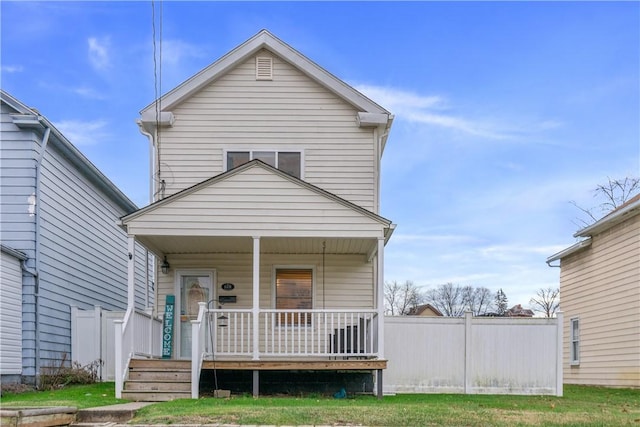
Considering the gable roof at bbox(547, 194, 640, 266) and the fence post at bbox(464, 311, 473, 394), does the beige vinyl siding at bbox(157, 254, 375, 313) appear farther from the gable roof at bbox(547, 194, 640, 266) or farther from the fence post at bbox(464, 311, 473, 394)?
the gable roof at bbox(547, 194, 640, 266)

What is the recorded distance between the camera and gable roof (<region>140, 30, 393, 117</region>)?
14.4 meters

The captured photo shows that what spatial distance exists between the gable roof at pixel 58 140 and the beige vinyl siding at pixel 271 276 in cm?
347

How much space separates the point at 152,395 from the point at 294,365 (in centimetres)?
245

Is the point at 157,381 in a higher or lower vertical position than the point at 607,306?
lower

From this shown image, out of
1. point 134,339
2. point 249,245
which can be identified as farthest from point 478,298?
point 134,339

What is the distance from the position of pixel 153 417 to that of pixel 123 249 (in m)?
13.0

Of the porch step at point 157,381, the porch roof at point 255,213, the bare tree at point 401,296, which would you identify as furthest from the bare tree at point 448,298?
the porch step at point 157,381

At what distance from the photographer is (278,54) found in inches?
580

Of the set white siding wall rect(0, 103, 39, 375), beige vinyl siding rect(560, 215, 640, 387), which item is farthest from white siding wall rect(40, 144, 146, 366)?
beige vinyl siding rect(560, 215, 640, 387)

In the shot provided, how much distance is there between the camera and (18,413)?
7.09 metres

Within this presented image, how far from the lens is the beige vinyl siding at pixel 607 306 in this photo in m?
15.5

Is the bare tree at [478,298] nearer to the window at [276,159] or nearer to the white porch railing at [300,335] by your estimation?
the window at [276,159]

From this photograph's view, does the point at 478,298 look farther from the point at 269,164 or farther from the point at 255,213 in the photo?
the point at 255,213

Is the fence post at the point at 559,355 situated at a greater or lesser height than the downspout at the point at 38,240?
lesser
